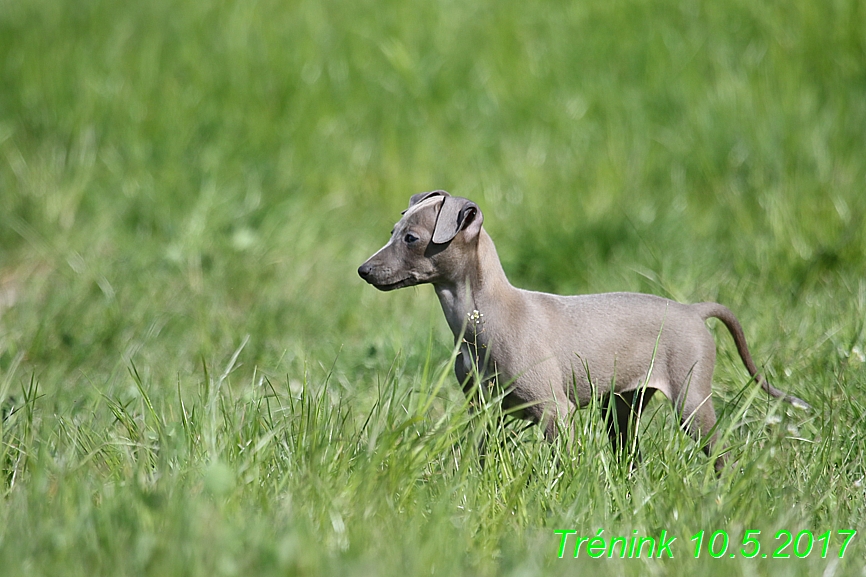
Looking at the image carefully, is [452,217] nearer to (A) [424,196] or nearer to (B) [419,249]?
(B) [419,249]

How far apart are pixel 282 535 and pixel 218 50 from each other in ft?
18.1

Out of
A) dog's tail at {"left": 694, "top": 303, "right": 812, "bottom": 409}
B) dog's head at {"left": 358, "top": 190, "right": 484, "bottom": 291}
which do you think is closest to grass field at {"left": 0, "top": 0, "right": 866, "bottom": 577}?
dog's tail at {"left": 694, "top": 303, "right": 812, "bottom": 409}

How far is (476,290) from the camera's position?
3162mm

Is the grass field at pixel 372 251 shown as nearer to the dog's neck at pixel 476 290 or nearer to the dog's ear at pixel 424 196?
the dog's neck at pixel 476 290

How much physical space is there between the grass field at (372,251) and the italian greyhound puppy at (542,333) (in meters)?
0.13

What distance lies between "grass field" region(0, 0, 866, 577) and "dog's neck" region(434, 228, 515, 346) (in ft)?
0.65

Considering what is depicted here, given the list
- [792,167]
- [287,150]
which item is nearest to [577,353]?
[792,167]

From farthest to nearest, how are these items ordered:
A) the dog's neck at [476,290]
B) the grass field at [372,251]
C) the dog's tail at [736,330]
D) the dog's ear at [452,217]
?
the dog's tail at [736,330] < the dog's neck at [476,290] < the dog's ear at [452,217] < the grass field at [372,251]

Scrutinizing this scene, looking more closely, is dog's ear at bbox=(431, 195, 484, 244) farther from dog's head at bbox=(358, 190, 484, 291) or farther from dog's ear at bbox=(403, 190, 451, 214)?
dog's ear at bbox=(403, 190, 451, 214)

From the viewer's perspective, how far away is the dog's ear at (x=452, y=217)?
2.98m

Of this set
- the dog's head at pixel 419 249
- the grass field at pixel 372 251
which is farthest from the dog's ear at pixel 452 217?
the grass field at pixel 372 251

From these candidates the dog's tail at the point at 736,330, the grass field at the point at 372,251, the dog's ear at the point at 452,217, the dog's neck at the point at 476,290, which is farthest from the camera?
the dog's tail at the point at 736,330

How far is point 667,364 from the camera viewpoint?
10.6ft

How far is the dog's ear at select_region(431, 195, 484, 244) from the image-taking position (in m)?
2.98
